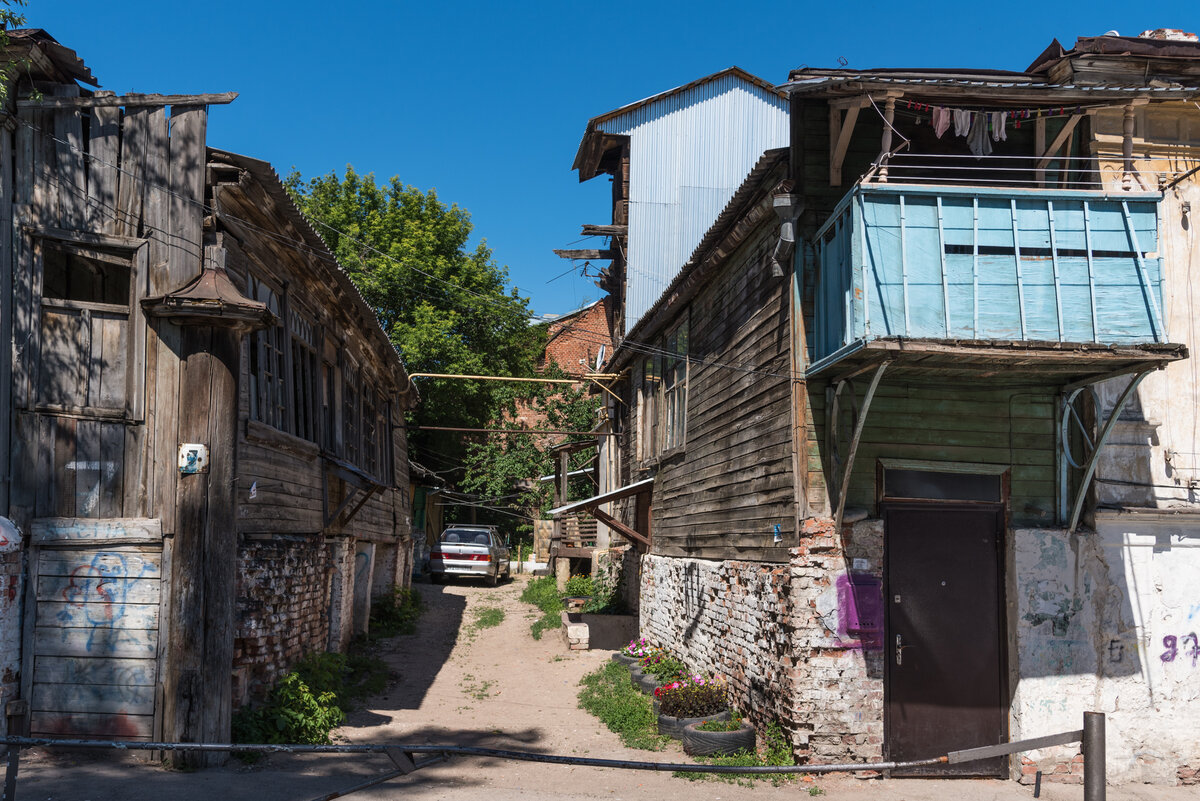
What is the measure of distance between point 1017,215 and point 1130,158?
2183mm

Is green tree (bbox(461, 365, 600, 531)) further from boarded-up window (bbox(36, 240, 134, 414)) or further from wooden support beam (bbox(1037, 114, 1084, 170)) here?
boarded-up window (bbox(36, 240, 134, 414))

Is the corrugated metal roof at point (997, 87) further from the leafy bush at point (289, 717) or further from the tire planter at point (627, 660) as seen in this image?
the tire planter at point (627, 660)

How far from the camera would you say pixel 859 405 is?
29.0ft

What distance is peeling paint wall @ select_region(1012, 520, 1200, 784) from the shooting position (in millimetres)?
8859

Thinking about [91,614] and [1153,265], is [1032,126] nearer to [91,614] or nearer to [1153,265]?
[1153,265]

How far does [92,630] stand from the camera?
25.7 ft

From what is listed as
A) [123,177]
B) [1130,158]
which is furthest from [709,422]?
[123,177]

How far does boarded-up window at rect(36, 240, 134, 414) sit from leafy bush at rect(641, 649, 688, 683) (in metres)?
7.76

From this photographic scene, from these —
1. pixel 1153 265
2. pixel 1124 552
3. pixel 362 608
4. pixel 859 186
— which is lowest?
pixel 362 608

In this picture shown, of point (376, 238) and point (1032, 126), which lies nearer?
point (1032, 126)

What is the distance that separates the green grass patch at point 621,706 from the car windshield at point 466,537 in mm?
12900

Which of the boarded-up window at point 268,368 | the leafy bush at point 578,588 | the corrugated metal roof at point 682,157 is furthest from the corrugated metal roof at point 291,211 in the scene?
the leafy bush at point 578,588

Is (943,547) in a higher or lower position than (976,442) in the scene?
lower

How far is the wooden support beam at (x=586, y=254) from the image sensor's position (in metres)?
23.9
